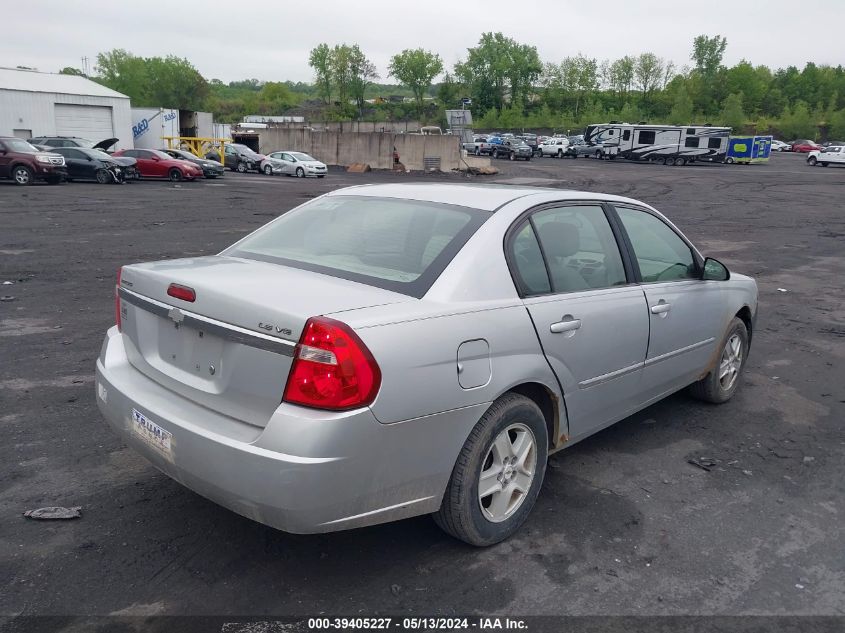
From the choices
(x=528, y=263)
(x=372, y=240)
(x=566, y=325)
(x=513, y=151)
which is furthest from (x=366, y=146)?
(x=566, y=325)

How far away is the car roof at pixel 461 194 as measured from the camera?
379 cm

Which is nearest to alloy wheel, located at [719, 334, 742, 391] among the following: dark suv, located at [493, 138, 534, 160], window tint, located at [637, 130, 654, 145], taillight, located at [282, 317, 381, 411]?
taillight, located at [282, 317, 381, 411]

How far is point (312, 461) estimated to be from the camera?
8.64 ft

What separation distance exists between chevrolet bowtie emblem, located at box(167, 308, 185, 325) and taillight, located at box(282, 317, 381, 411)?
703mm

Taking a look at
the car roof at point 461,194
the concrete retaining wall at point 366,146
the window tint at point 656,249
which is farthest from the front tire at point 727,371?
the concrete retaining wall at point 366,146

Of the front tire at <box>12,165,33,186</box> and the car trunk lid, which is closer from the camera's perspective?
the car trunk lid

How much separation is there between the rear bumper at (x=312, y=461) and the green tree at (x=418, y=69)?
152m

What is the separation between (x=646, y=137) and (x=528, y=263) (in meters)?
58.0

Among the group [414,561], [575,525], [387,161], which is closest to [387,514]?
[414,561]

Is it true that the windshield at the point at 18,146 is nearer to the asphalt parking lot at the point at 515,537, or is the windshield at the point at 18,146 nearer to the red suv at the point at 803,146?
the asphalt parking lot at the point at 515,537

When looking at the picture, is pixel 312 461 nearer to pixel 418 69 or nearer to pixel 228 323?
pixel 228 323

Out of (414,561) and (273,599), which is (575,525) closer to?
(414,561)

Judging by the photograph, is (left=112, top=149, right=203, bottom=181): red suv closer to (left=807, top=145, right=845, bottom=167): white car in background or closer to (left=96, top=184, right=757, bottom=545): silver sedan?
(left=96, top=184, right=757, bottom=545): silver sedan

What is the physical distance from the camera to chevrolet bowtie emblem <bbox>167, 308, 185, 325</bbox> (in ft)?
10.2
